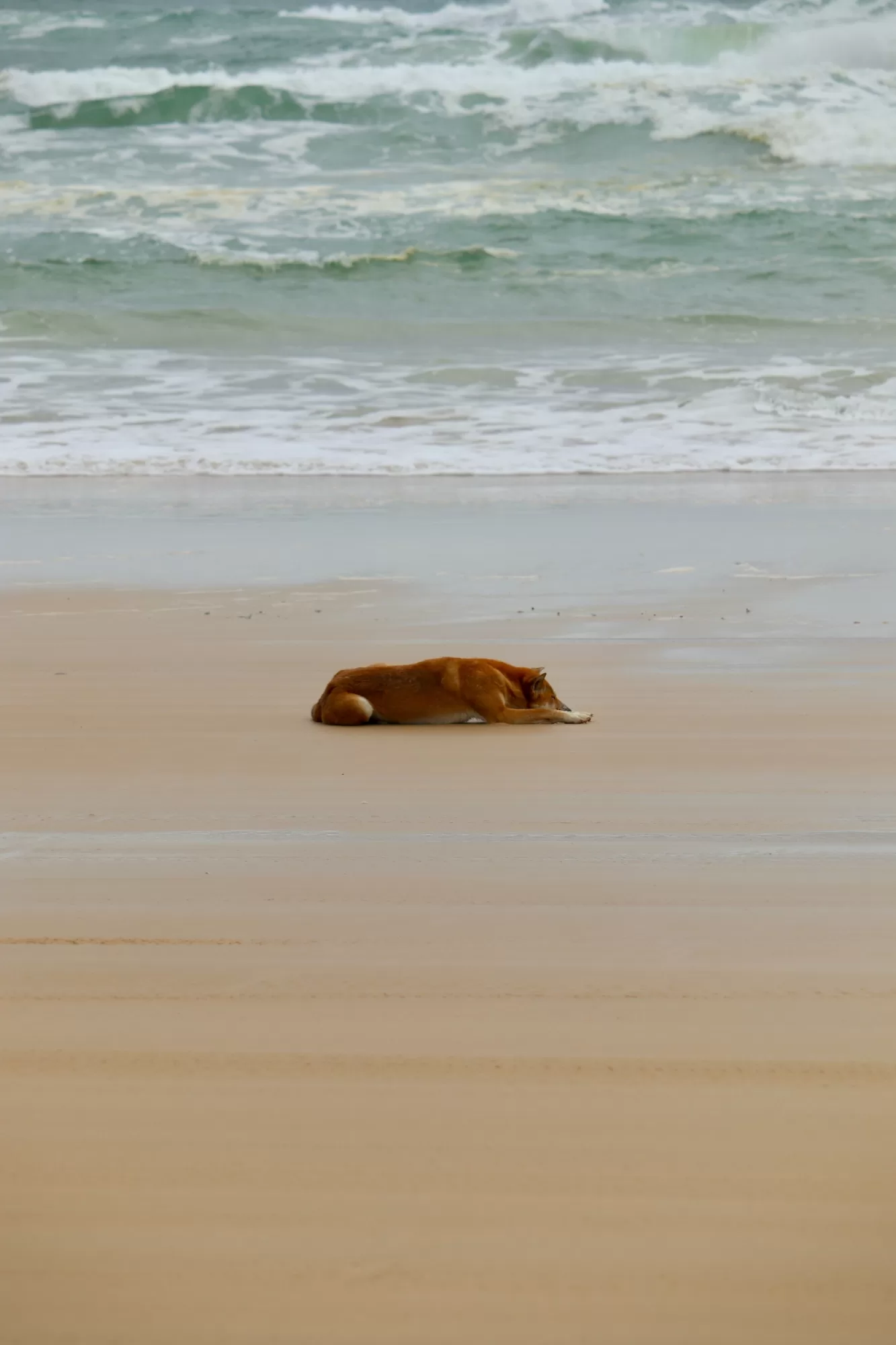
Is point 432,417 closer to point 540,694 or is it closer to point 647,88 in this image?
point 540,694

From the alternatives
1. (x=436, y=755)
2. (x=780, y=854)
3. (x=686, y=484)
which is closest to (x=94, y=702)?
(x=436, y=755)

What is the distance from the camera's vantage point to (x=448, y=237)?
985 inches

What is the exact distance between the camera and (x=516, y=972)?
272cm

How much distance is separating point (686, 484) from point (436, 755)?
7375mm

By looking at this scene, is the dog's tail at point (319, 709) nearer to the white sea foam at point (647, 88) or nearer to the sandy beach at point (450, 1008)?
the sandy beach at point (450, 1008)

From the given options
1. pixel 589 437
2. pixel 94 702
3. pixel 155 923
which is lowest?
pixel 589 437

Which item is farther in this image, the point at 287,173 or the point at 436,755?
the point at 287,173

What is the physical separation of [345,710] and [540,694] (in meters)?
0.60

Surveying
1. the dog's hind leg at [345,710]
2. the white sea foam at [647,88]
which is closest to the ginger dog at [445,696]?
the dog's hind leg at [345,710]

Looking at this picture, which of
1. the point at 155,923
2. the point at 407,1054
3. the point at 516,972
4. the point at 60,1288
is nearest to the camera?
the point at 60,1288

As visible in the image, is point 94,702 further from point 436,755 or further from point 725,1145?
point 725,1145

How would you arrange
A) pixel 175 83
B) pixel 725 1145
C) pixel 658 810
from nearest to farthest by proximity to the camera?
pixel 725 1145 → pixel 658 810 → pixel 175 83

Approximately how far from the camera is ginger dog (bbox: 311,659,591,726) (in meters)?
5.10

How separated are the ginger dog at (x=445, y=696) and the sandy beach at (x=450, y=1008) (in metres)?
0.08
